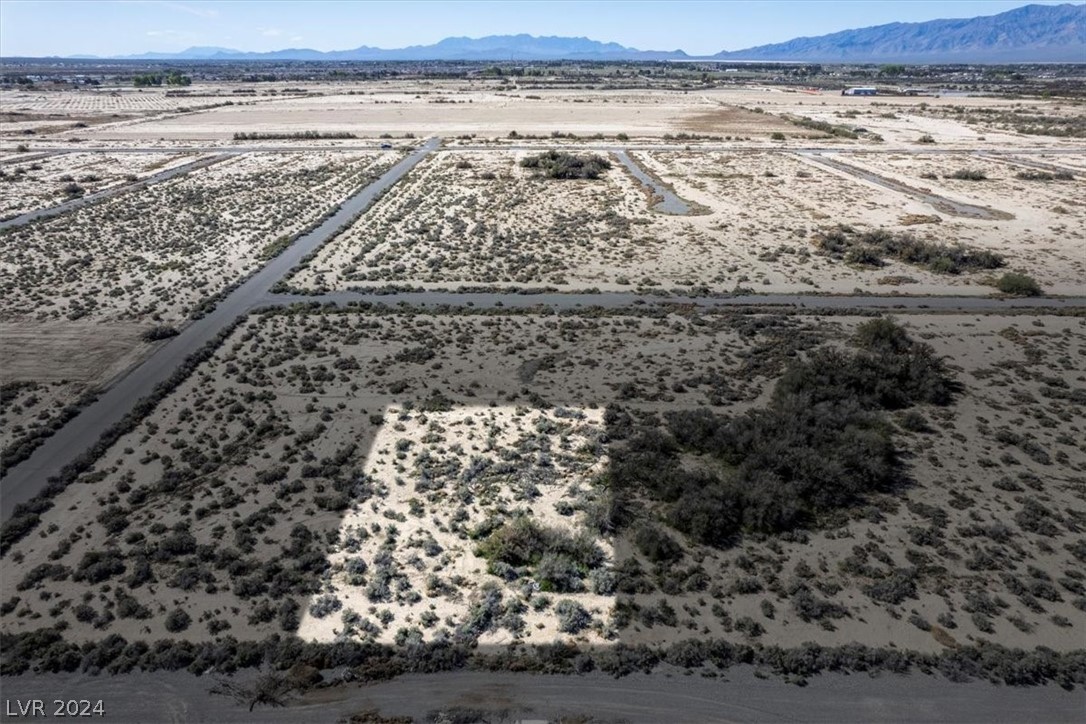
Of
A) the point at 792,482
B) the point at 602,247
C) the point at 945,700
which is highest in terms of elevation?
the point at 602,247

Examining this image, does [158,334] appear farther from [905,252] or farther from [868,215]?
[868,215]

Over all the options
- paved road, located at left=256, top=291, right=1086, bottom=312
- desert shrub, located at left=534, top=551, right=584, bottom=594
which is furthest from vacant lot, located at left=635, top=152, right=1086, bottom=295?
desert shrub, located at left=534, top=551, right=584, bottom=594

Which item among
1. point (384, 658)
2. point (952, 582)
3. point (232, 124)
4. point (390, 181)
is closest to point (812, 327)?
point (952, 582)

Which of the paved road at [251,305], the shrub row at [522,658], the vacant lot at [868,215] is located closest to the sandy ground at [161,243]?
the paved road at [251,305]

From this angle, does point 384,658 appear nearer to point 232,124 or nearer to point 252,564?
point 252,564

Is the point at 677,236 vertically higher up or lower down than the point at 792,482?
higher up

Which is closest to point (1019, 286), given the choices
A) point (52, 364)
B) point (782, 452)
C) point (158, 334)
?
point (782, 452)

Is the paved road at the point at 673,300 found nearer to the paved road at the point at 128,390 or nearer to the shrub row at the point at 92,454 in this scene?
the paved road at the point at 128,390
